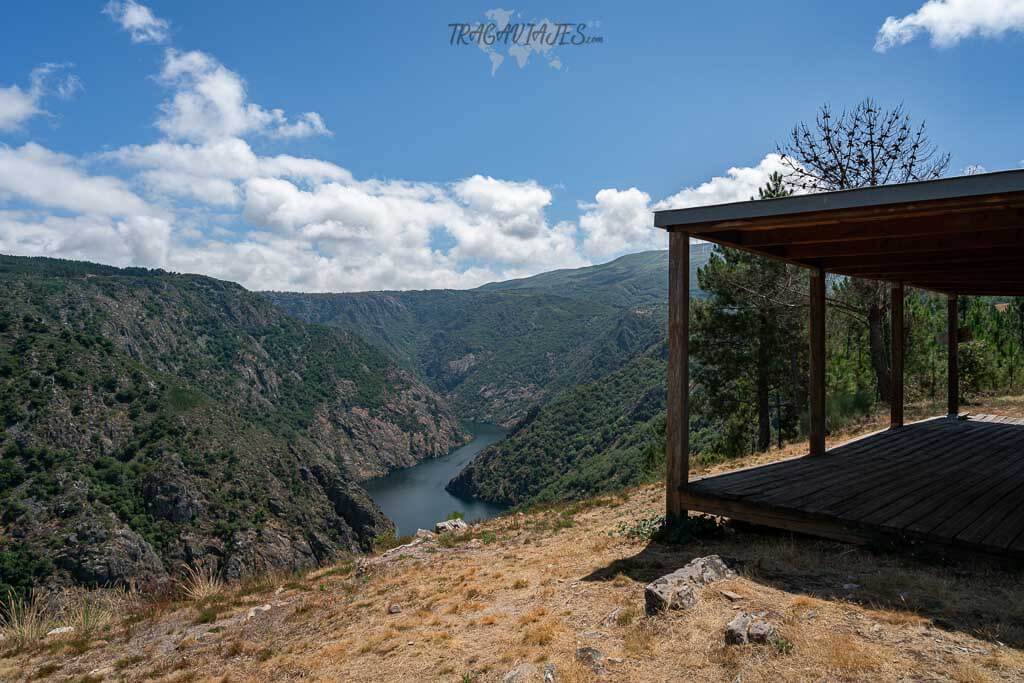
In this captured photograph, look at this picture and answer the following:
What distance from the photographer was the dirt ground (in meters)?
2.97

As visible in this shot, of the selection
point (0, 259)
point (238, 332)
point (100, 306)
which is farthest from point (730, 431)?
point (0, 259)

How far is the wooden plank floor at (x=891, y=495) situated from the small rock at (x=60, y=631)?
21.5ft

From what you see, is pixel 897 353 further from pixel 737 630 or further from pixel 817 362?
pixel 737 630

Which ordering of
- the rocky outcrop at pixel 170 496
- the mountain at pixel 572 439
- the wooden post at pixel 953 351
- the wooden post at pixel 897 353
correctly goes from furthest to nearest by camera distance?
the mountain at pixel 572 439, the rocky outcrop at pixel 170 496, the wooden post at pixel 953 351, the wooden post at pixel 897 353

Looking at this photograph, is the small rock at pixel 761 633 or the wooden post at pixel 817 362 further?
the wooden post at pixel 817 362

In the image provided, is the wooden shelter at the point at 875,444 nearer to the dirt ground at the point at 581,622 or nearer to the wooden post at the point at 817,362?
the wooden post at the point at 817,362

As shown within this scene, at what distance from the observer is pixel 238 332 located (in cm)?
10050

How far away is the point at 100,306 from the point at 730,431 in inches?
3300

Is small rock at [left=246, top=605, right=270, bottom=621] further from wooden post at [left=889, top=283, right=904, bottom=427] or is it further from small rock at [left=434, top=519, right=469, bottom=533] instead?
wooden post at [left=889, top=283, right=904, bottom=427]

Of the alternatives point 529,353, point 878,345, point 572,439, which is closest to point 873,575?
point 878,345

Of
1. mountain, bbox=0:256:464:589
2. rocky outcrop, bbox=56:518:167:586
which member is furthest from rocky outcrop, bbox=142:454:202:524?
rocky outcrop, bbox=56:518:167:586

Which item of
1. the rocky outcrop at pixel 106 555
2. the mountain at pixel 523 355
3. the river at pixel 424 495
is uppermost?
the mountain at pixel 523 355

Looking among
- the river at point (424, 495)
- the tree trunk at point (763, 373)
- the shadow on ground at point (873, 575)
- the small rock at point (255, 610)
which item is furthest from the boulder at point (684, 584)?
the river at point (424, 495)

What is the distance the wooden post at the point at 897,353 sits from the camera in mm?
9047
